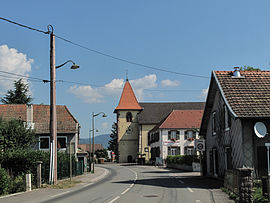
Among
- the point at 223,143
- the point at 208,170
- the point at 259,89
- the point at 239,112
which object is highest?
the point at 259,89

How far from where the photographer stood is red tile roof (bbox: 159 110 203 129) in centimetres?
6762

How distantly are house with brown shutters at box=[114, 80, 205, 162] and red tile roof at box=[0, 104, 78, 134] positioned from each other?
4266 centimetres

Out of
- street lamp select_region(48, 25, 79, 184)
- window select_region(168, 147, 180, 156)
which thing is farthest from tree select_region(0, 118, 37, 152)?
window select_region(168, 147, 180, 156)

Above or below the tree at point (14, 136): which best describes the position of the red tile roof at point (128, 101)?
above

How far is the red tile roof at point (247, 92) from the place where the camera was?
1950cm

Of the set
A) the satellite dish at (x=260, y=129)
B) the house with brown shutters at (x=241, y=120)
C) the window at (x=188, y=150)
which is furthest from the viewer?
the window at (x=188, y=150)

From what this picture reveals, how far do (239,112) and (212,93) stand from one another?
22.0 feet

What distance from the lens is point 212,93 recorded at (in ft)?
85.4

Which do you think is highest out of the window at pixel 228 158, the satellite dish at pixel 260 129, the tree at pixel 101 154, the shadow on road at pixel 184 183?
the satellite dish at pixel 260 129

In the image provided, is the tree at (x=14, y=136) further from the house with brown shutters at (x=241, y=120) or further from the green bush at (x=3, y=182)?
→ the house with brown shutters at (x=241, y=120)

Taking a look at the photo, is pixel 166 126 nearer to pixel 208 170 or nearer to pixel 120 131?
pixel 120 131

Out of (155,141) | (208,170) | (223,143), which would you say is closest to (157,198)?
(223,143)

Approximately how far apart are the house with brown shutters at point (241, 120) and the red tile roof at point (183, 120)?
40.7 meters

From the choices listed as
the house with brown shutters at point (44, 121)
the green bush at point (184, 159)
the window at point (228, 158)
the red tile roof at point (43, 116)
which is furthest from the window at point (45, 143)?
the window at point (228, 158)
